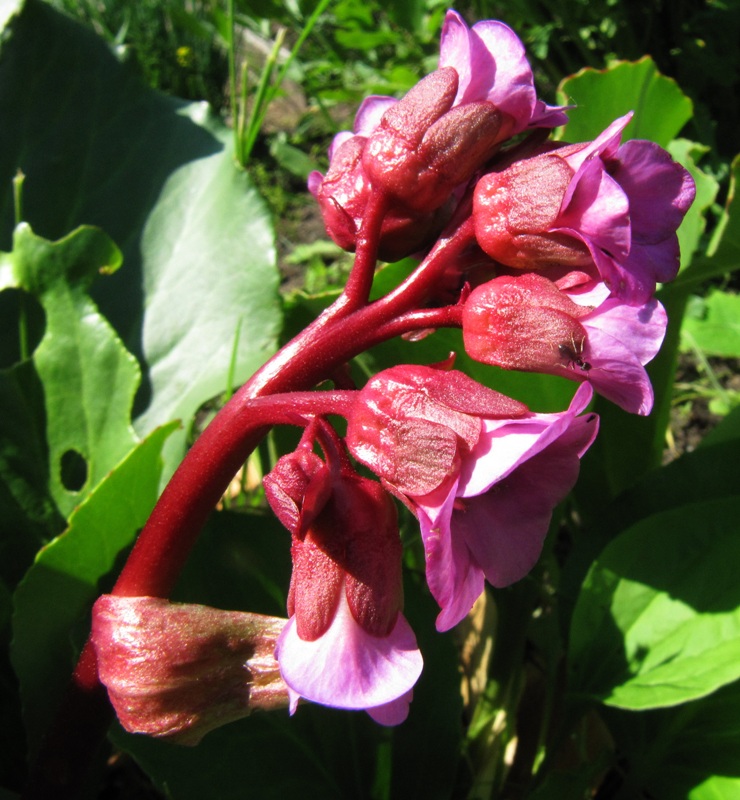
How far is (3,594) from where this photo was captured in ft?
2.95

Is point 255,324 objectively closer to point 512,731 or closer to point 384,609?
point 384,609

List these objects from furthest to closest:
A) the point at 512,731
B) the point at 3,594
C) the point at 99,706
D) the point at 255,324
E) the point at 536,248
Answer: the point at 512,731
the point at 255,324
the point at 3,594
the point at 99,706
the point at 536,248

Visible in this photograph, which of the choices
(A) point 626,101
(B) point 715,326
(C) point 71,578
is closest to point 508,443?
(C) point 71,578

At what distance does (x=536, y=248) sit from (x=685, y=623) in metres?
0.58

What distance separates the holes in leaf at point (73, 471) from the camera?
1086 mm

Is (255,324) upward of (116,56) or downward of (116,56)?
downward

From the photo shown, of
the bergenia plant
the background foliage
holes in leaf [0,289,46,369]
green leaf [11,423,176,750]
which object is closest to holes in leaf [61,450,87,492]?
the background foliage

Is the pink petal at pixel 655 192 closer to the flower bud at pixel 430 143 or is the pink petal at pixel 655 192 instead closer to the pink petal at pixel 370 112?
the flower bud at pixel 430 143

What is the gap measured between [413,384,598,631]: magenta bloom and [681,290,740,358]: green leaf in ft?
4.11

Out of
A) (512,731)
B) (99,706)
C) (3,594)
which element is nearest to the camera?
(99,706)

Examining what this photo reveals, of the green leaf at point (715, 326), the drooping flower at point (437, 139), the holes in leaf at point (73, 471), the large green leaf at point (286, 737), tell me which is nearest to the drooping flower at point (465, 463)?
the drooping flower at point (437, 139)

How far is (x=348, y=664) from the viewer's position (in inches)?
21.1

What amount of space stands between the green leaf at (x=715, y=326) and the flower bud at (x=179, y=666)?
1.31m

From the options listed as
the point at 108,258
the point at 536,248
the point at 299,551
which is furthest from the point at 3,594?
the point at 536,248
